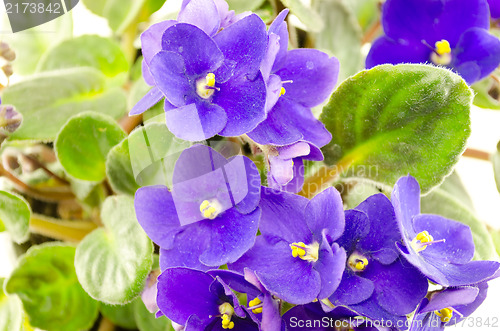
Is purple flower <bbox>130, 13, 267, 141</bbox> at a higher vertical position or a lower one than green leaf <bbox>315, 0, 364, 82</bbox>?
higher

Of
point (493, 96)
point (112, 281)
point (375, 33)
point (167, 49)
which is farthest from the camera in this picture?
point (375, 33)

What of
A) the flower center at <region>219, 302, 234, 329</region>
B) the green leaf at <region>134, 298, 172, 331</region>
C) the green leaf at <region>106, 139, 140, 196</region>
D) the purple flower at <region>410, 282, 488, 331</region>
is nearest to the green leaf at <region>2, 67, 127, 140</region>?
the green leaf at <region>106, 139, 140, 196</region>

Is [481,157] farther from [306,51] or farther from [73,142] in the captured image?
[73,142]

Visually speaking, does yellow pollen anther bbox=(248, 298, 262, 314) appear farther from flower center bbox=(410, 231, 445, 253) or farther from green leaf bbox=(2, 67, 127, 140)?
green leaf bbox=(2, 67, 127, 140)

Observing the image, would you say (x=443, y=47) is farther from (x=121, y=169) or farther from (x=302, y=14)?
(x=121, y=169)

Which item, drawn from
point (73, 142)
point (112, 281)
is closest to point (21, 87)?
point (73, 142)

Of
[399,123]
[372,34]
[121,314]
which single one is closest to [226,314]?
[399,123]

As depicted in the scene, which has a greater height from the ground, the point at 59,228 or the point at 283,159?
the point at 283,159
